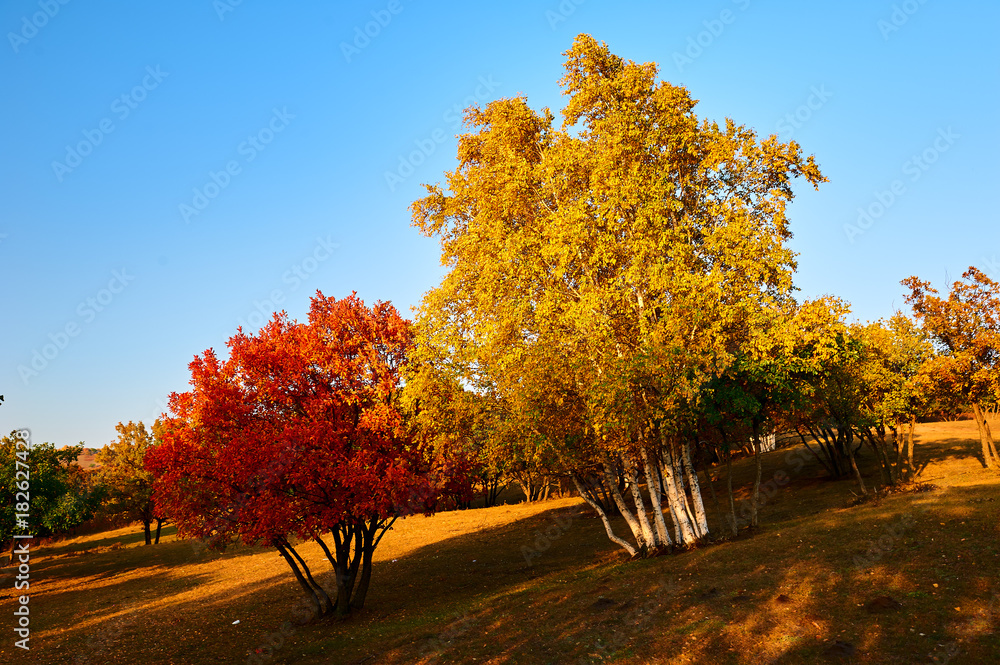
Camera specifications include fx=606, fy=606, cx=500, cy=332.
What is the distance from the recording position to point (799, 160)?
72.1 feet

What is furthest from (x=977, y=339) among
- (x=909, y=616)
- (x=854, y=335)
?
(x=909, y=616)

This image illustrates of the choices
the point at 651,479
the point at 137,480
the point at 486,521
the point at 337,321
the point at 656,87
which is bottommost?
the point at 486,521

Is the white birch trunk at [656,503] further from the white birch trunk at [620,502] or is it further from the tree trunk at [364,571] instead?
the tree trunk at [364,571]

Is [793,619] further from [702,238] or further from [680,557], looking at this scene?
[702,238]

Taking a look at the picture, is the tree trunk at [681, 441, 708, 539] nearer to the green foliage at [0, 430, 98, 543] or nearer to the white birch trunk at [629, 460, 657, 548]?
the white birch trunk at [629, 460, 657, 548]

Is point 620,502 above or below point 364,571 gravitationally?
above

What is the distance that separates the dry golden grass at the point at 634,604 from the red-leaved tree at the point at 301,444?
12.4 ft

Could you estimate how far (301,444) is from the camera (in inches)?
757

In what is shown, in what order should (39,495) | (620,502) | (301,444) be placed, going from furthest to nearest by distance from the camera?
(39,495)
(620,502)
(301,444)

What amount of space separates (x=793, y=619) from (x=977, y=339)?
83.3 ft

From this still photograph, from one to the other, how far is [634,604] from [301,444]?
36.1 feet

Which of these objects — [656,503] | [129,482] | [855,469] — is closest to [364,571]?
[656,503]

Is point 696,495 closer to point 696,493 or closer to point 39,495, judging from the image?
point 696,493

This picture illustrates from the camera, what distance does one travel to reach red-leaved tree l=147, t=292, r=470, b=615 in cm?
1903
